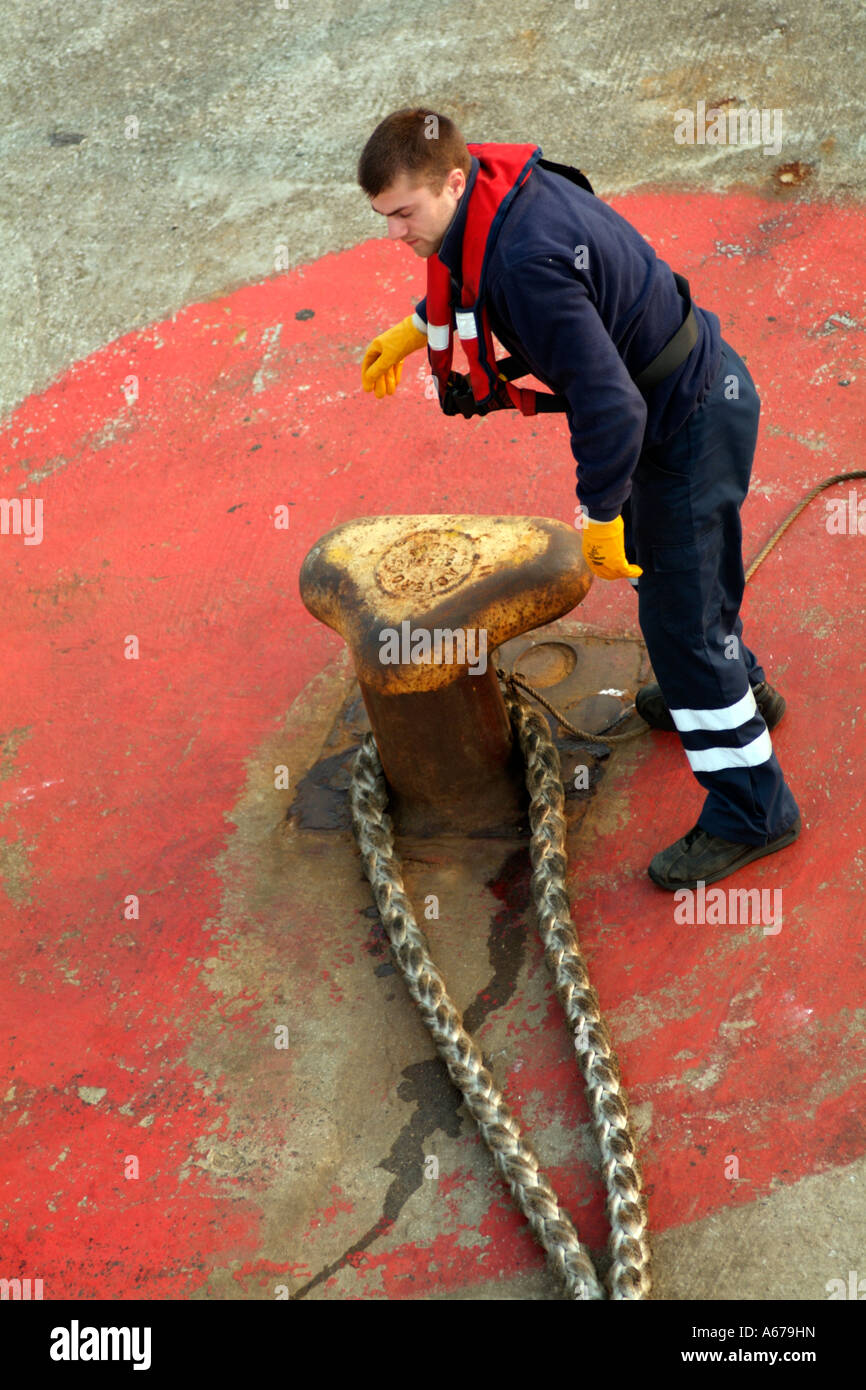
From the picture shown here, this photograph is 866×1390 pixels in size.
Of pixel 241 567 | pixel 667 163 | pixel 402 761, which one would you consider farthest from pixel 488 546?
pixel 667 163

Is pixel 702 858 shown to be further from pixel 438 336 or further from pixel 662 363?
pixel 438 336

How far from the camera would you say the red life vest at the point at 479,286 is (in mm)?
1930

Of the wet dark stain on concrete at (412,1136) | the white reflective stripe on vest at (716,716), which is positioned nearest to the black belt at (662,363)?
the white reflective stripe on vest at (716,716)

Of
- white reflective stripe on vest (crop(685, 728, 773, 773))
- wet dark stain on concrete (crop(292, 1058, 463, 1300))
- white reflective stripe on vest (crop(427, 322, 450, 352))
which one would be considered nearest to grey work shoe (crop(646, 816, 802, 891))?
white reflective stripe on vest (crop(685, 728, 773, 773))

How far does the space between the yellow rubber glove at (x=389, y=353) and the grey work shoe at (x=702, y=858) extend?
1.12 m

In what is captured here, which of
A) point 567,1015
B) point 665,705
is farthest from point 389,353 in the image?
point 567,1015

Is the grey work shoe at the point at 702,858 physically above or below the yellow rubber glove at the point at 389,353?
below

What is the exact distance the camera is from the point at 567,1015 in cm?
219

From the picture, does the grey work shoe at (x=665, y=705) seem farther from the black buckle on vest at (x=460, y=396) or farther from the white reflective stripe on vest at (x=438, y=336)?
the white reflective stripe on vest at (x=438, y=336)

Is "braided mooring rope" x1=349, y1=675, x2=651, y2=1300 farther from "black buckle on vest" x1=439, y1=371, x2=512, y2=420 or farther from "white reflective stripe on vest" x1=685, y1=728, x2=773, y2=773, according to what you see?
"black buckle on vest" x1=439, y1=371, x2=512, y2=420

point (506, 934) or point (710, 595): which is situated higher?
point (710, 595)

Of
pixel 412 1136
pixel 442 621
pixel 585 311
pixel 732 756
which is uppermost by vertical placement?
pixel 585 311

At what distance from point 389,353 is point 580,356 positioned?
0.68 meters
